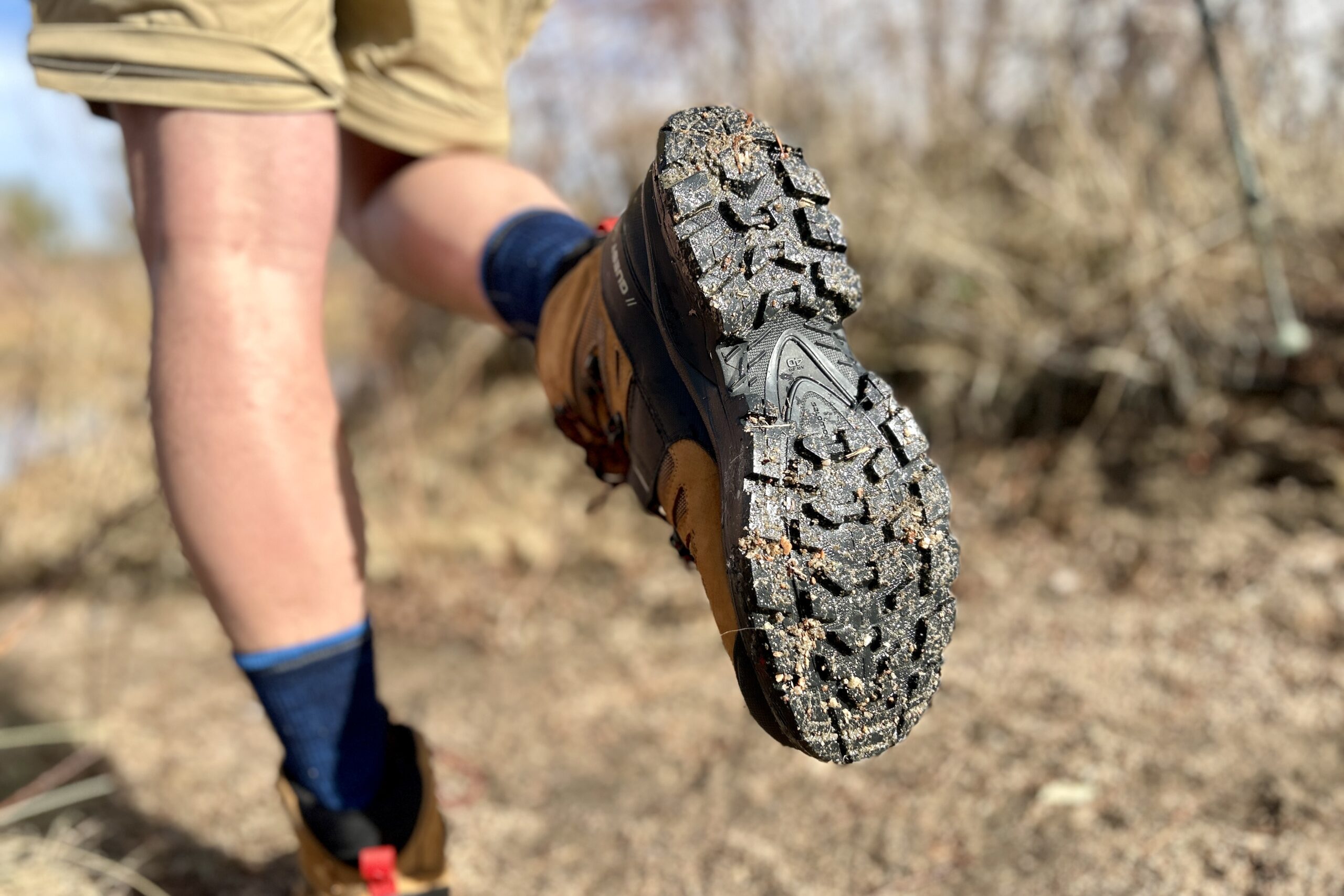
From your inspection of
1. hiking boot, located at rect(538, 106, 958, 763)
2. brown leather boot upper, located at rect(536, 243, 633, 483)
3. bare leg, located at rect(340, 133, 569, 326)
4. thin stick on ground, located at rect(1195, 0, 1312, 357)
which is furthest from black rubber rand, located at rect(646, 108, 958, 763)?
thin stick on ground, located at rect(1195, 0, 1312, 357)

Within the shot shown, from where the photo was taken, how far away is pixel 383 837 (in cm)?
111

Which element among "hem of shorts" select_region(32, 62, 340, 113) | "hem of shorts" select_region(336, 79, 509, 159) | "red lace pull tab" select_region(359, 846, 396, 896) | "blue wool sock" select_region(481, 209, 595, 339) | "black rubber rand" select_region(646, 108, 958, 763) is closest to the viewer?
"black rubber rand" select_region(646, 108, 958, 763)

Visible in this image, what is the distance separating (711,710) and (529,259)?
3.14 ft

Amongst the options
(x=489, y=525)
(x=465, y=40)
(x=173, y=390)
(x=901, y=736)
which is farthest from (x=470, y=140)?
(x=489, y=525)

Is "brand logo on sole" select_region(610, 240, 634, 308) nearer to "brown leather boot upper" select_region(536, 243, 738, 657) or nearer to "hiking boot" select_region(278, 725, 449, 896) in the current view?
"brown leather boot upper" select_region(536, 243, 738, 657)

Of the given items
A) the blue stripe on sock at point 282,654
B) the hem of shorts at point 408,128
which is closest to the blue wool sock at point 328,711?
the blue stripe on sock at point 282,654

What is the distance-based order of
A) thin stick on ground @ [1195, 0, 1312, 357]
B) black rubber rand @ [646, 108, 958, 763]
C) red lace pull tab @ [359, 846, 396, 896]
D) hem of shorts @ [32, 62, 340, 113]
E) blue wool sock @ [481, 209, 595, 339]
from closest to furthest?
black rubber rand @ [646, 108, 958, 763] → hem of shorts @ [32, 62, 340, 113] → red lace pull tab @ [359, 846, 396, 896] → blue wool sock @ [481, 209, 595, 339] → thin stick on ground @ [1195, 0, 1312, 357]

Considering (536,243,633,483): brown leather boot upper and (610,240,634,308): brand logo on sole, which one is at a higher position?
(610,240,634,308): brand logo on sole

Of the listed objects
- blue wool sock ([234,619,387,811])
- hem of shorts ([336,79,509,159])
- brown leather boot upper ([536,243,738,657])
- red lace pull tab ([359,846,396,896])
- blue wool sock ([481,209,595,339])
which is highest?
hem of shorts ([336,79,509,159])

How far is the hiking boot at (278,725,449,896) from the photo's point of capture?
1.10 m

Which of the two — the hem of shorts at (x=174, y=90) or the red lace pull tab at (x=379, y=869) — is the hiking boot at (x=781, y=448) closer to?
the hem of shorts at (x=174, y=90)

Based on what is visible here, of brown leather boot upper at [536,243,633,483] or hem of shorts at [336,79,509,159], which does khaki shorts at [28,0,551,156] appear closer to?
hem of shorts at [336,79,509,159]

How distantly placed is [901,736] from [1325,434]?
177 centimetres

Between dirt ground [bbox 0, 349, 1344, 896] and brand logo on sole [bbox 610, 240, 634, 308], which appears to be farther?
dirt ground [bbox 0, 349, 1344, 896]
